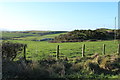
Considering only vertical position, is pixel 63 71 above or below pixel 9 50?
below

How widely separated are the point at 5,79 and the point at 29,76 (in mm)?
1090

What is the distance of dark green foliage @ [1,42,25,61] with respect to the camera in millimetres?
8938

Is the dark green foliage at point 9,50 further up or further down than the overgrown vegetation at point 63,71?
further up

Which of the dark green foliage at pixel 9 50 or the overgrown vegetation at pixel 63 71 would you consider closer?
the overgrown vegetation at pixel 63 71

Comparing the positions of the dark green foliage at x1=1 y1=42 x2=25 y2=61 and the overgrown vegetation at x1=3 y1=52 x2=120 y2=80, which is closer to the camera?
the overgrown vegetation at x1=3 y1=52 x2=120 y2=80

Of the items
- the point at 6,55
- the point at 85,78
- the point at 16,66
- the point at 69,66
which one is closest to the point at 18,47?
the point at 6,55

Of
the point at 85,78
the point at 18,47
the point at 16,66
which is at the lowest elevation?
the point at 85,78

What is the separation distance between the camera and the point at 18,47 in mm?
9688

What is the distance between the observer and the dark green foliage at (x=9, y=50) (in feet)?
29.3

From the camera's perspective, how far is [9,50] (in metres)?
9.16

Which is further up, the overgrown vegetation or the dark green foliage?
the dark green foliage

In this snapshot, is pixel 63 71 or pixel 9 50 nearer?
pixel 63 71

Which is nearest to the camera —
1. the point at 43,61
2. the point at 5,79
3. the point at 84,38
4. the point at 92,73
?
the point at 5,79

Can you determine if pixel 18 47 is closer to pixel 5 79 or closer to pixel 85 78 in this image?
pixel 5 79
